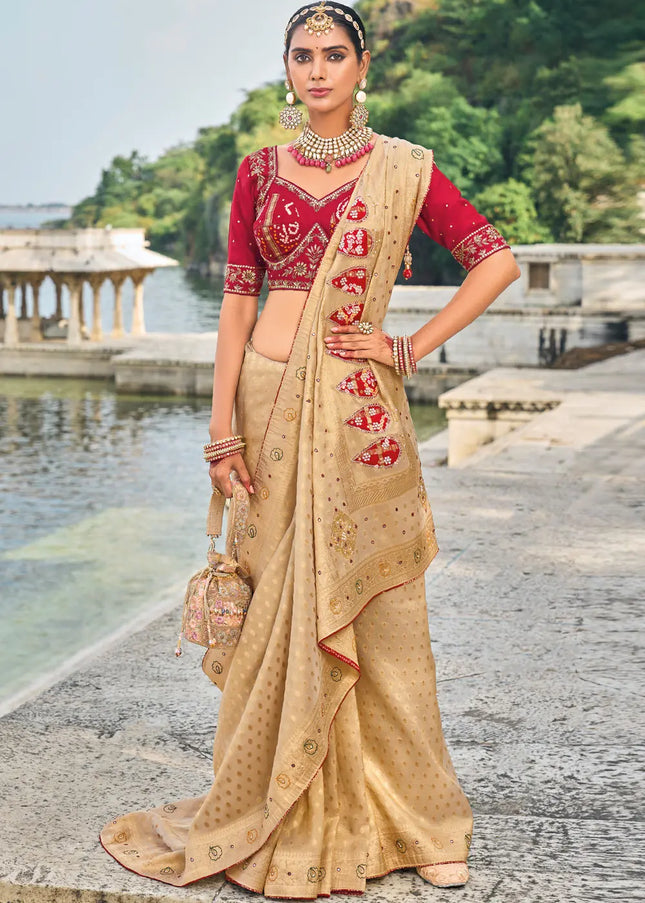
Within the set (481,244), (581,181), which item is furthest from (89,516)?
(581,181)

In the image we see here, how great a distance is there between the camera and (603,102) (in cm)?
3088

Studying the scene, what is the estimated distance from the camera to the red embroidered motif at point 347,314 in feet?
7.80

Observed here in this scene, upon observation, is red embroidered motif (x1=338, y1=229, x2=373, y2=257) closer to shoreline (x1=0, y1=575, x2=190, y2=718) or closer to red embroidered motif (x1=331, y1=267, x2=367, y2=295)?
red embroidered motif (x1=331, y1=267, x2=367, y2=295)

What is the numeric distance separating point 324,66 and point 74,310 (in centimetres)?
2349

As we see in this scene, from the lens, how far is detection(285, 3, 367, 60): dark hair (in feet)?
7.66

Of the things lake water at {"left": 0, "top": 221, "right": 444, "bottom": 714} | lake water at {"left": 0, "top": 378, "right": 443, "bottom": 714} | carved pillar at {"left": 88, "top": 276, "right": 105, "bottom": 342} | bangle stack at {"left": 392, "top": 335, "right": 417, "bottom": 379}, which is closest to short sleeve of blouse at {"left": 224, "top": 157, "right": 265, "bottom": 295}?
bangle stack at {"left": 392, "top": 335, "right": 417, "bottom": 379}

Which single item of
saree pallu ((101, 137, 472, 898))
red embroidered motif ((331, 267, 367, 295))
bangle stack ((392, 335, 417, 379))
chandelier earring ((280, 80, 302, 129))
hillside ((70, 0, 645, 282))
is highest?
hillside ((70, 0, 645, 282))

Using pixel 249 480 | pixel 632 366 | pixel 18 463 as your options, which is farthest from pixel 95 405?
pixel 249 480

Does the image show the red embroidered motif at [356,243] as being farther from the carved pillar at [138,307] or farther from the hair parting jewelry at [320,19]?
the carved pillar at [138,307]

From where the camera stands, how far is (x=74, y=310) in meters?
25.2

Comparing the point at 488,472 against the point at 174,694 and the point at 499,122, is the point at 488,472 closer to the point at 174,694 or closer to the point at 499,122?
Answer: the point at 174,694

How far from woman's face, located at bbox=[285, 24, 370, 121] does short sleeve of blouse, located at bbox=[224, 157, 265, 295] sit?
7.3 inches

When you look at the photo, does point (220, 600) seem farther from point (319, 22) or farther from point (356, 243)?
point (319, 22)

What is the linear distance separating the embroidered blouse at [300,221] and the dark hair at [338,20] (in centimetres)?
23
